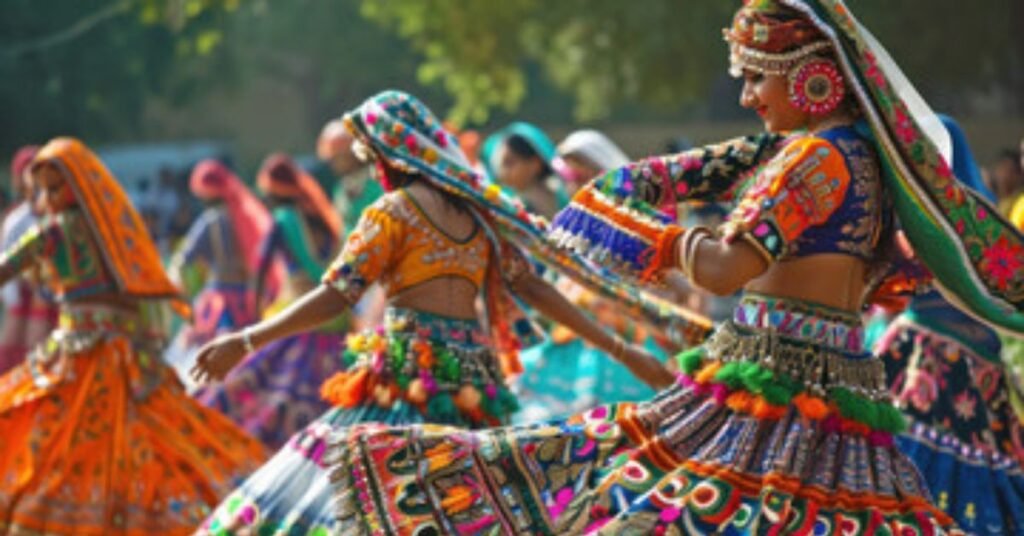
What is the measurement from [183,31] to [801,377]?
2265 centimetres

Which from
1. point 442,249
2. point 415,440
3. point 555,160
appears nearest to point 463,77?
point 555,160

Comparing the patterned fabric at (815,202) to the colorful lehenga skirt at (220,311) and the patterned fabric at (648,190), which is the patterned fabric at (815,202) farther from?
the colorful lehenga skirt at (220,311)

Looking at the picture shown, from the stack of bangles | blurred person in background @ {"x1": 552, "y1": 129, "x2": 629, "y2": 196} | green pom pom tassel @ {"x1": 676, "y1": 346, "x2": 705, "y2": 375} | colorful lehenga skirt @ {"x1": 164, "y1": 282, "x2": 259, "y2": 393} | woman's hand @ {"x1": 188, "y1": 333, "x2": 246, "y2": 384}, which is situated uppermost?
the stack of bangles

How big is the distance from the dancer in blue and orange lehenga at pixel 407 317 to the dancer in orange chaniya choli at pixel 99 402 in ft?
5.03

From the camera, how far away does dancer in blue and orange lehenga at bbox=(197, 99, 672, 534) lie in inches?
273

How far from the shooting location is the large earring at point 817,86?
535 centimetres

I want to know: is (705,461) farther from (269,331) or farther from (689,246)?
(269,331)

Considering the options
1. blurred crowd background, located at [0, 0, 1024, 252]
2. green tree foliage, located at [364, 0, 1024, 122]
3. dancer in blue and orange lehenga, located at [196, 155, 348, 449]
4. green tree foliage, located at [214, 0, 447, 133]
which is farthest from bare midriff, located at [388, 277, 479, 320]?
green tree foliage, located at [214, 0, 447, 133]

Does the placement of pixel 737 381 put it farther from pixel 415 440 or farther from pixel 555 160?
pixel 555 160

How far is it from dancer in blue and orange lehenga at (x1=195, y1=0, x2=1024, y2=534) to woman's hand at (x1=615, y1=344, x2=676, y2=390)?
165 centimetres

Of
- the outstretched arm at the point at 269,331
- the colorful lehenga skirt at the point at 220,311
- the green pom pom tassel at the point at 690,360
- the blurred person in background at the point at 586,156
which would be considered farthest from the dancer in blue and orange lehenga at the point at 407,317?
the colorful lehenga skirt at the point at 220,311

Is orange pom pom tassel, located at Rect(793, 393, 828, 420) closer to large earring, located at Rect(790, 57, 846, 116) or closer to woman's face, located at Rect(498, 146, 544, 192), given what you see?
large earring, located at Rect(790, 57, 846, 116)

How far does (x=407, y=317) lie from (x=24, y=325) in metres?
5.84

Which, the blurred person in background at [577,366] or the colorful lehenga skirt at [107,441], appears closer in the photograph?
the colorful lehenga skirt at [107,441]
